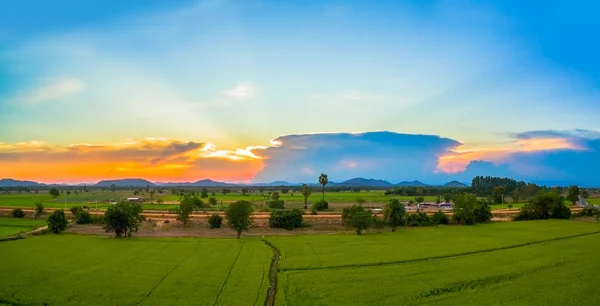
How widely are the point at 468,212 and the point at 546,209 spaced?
2981 cm

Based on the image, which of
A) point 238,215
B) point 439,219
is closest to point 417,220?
point 439,219

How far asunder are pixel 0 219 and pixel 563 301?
13781 cm

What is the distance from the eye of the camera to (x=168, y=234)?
9288 cm

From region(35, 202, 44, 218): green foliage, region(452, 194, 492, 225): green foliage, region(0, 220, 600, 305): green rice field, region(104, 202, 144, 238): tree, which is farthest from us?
region(35, 202, 44, 218): green foliage

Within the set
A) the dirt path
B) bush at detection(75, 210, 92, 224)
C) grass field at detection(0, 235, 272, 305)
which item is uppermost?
bush at detection(75, 210, 92, 224)

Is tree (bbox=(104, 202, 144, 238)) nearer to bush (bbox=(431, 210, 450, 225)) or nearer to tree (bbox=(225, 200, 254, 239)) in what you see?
tree (bbox=(225, 200, 254, 239))

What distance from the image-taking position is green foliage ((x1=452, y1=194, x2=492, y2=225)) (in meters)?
112

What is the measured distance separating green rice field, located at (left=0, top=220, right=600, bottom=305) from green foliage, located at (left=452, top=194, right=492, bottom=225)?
114ft

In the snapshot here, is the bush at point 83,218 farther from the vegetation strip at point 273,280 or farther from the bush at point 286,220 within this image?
the vegetation strip at point 273,280

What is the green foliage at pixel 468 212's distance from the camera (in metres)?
112

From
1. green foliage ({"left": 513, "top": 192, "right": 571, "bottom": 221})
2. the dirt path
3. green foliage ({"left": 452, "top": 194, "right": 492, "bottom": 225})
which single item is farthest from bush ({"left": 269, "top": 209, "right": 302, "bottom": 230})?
green foliage ({"left": 513, "top": 192, "right": 571, "bottom": 221})

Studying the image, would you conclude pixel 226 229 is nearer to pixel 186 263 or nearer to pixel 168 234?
pixel 168 234

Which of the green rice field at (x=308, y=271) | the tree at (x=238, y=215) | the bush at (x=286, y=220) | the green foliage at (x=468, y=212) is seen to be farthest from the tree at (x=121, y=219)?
the green foliage at (x=468, y=212)

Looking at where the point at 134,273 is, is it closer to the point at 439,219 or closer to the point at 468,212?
the point at 439,219
